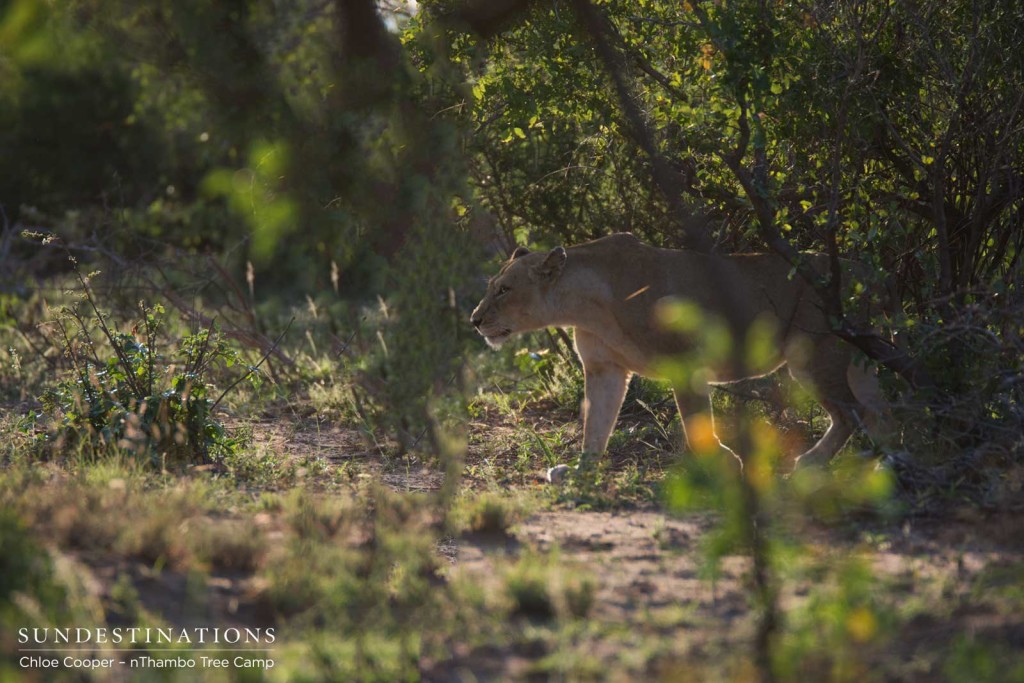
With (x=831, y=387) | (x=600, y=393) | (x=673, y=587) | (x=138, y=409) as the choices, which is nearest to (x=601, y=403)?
(x=600, y=393)

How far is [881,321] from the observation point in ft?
20.1

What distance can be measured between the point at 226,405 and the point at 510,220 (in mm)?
2533

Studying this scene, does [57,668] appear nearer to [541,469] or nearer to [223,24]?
[541,469]

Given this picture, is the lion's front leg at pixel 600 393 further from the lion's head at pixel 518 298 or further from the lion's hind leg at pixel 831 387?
the lion's hind leg at pixel 831 387

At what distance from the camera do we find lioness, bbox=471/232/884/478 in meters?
6.70

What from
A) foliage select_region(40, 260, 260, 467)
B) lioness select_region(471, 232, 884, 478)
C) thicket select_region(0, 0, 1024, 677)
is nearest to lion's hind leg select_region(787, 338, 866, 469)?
lioness select_region(471, 232, 884, 478)

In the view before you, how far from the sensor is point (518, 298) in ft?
23.7

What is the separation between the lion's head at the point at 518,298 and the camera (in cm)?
710

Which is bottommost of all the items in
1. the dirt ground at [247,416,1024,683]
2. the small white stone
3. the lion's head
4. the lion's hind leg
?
the dirt ground at [247,416,1024,683]

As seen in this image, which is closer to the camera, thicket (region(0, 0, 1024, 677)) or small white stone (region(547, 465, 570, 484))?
thicket (region(0, 0, 1024, 677))

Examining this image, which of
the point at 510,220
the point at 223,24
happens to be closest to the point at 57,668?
the point at 510,220

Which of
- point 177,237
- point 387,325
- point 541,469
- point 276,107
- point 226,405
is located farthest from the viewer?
point 177,237

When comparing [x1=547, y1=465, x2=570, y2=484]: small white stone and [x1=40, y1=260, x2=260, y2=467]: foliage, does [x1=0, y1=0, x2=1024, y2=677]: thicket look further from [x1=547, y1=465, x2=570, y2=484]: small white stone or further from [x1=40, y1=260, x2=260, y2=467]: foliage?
[x1=547, y1=465, x2=570, y2=484]: small white stone

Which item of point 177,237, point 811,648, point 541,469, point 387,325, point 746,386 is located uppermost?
point 177,237
